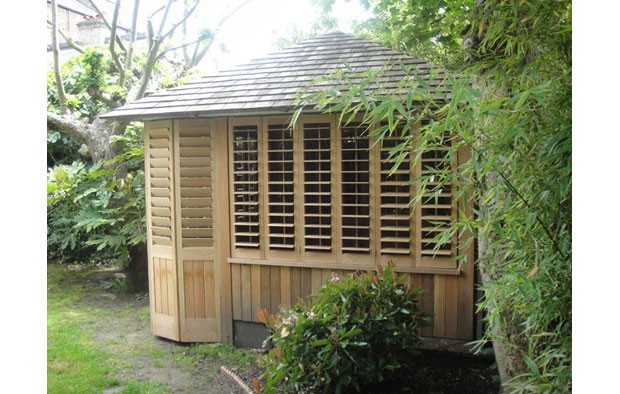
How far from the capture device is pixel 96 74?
800 centimetres

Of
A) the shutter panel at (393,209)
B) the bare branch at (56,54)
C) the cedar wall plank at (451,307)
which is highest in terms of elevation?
the bare branch at (56,54)

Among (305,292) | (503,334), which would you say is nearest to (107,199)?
(305,292)

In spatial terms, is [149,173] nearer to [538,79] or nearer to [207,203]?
[207,203]

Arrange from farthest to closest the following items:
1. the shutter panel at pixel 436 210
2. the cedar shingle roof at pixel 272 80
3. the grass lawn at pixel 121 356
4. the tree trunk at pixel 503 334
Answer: the cedar shingle roof at pixel 272 80
the shutter panel at pixel 436 210
the grass lawn at pixel 121 356
the tree trunk at pixel 503 334

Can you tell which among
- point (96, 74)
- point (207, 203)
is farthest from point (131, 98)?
point (207, 203)

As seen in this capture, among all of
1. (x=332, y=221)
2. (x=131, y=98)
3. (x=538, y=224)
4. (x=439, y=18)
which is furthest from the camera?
(x=131, y=98)

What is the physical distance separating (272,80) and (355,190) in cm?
139

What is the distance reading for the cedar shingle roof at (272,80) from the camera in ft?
15.2

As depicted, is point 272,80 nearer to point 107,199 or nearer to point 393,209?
point 393,209

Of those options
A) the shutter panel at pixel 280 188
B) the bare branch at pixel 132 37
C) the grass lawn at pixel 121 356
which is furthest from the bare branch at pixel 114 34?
the shutter panel at pixel 280 188

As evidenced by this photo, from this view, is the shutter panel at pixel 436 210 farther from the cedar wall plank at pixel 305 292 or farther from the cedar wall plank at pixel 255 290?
the cedar wall plank at pixel 255 290
